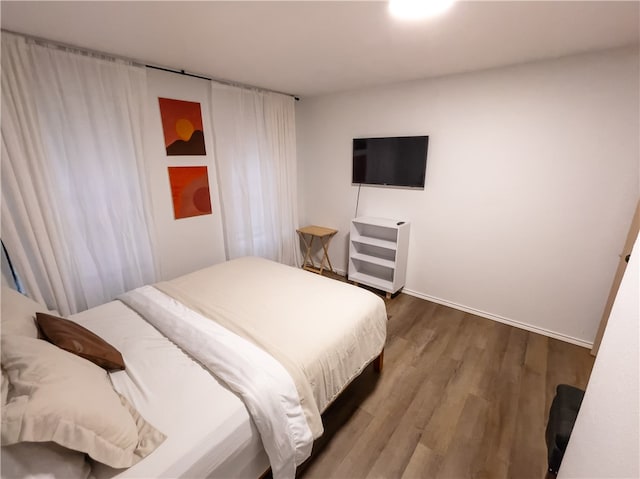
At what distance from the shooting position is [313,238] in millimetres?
4141

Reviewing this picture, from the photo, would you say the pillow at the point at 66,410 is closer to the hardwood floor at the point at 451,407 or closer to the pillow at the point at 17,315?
the pillow at the point at 17,315

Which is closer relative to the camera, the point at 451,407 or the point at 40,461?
the point at 40,461

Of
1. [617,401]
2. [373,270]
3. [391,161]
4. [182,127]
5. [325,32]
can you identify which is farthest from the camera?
[373,270]

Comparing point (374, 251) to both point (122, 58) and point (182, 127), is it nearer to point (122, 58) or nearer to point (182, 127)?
point (182, 127)

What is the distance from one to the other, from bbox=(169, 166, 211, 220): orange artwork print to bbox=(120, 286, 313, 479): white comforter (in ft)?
5.35

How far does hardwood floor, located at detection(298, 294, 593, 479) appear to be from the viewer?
4.92 feet

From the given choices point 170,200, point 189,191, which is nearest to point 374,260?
point 189,191

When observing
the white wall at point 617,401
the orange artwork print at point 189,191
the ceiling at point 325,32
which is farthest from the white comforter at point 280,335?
the ceiling at point 325,32

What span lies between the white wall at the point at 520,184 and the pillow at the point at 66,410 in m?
2.86

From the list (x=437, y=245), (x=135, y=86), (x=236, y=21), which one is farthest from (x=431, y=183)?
(x=135, y=86)

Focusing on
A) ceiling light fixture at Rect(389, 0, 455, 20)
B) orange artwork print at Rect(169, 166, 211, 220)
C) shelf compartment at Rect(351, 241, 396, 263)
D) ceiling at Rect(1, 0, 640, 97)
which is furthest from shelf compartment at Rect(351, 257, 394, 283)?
ceiling light fixture at Rect(389, 0, 455, 20)

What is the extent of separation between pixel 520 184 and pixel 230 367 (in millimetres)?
2685

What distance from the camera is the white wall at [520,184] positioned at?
2.10m

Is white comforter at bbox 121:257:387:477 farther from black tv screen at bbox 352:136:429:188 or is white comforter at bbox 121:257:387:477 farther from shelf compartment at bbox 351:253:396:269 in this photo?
black tv screen at bbox 352:136:429:188
